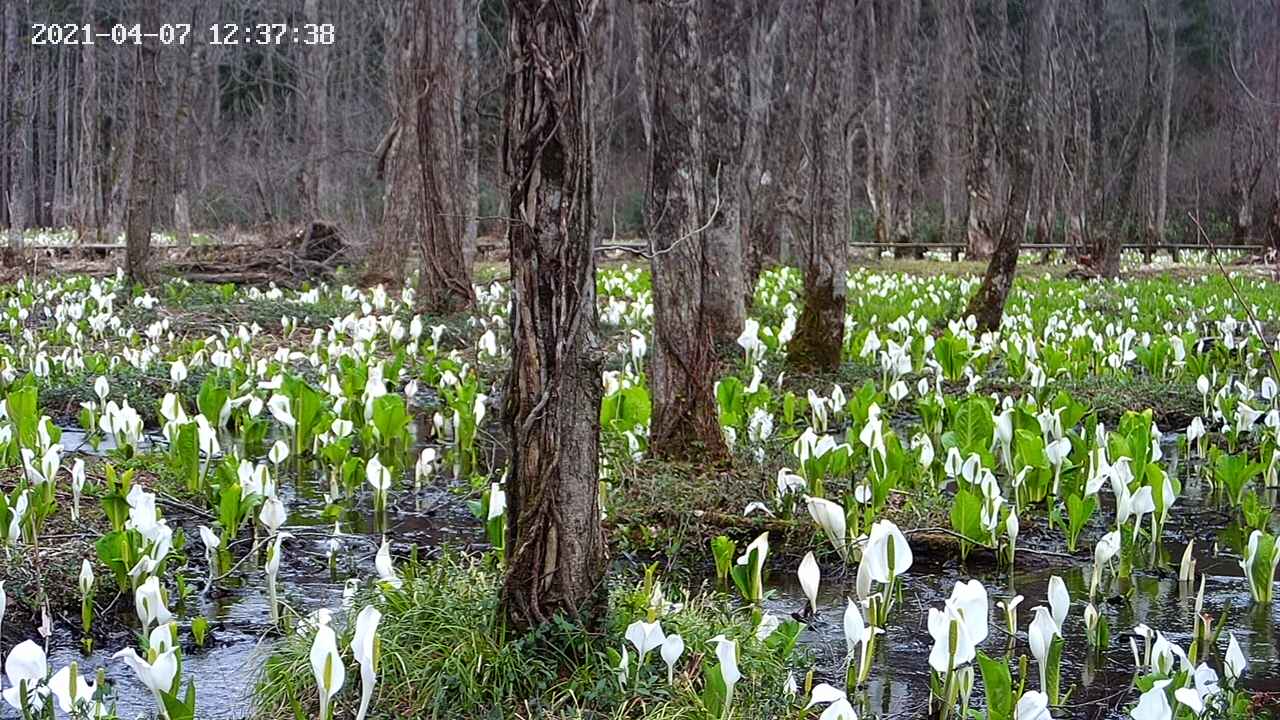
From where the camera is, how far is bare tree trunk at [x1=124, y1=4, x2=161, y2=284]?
1346 cm

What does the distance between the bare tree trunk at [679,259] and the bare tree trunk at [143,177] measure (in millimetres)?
9048

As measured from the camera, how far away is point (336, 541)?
4.95 meters

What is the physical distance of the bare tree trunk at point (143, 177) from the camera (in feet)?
44.2

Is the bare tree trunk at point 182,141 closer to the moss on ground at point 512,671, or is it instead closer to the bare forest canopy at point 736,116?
the bare forest canopy at point 736,116

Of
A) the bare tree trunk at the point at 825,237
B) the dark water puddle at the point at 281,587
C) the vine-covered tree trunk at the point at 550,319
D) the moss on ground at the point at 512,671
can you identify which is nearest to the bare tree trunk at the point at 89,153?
the bare tree trunk at the point at 825,237

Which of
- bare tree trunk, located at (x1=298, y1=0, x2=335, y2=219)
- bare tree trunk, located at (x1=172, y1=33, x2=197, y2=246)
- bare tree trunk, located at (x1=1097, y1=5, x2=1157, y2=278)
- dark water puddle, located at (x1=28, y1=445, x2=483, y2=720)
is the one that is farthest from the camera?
bare tree trunk, located at (x1=298, y1=0, x2=335, y2=219)

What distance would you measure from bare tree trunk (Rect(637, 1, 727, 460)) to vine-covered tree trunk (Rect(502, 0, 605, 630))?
226cm

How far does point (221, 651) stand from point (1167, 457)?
5285 mm

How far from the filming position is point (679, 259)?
562 cm

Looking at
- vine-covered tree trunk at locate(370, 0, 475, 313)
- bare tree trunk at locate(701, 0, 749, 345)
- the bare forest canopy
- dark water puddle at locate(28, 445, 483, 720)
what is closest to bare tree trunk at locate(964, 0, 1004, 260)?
the bare forest canopy

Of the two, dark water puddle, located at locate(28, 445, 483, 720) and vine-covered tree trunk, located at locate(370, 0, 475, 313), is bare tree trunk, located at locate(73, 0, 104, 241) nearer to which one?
vine-covered tree trunk, located at locate(370, 0, 475, 313)

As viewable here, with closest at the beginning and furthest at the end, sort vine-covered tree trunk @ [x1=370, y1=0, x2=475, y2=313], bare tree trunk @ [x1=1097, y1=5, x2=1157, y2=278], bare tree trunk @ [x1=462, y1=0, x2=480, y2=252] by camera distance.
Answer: vine-covered tree trunk @ [x1=370, y1=0, x2=475, y2=313] < bare tree trunk @ [x1=1097, y1=5, x2=1157, y2=278] < bare tree trunk @ [x1=462, y1=0, x2=480, y2=252]

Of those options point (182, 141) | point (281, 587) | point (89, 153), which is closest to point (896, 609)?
point (281, 587)

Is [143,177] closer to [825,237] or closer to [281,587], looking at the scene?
[825,237]
